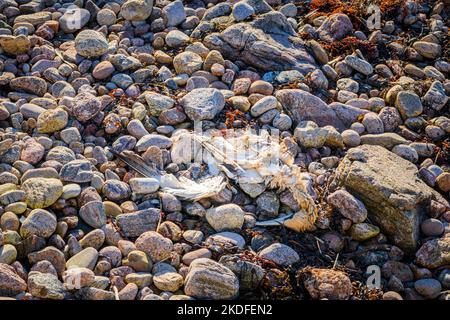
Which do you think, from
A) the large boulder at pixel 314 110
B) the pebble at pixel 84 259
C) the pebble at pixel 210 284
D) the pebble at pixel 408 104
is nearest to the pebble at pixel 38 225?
the pebble at pixel 84 259

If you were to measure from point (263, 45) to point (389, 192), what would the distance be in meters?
2.07

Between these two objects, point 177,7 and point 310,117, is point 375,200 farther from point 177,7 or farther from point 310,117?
point 177,7

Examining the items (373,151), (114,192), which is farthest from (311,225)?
(114,192)

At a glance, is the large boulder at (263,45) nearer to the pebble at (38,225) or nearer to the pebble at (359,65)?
the pebble at (359,65)

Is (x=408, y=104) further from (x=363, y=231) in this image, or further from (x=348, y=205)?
(x=363, y=231)

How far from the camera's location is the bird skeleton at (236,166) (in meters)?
3.88

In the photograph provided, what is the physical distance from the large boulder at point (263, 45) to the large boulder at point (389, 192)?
4.48 feet

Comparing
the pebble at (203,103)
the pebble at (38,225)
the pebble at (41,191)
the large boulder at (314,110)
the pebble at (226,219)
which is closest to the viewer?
the pebble at (38,225)

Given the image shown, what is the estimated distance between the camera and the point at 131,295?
328 cm

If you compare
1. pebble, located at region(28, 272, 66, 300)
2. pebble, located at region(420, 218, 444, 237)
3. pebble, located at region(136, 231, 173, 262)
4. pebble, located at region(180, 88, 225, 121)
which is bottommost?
pebble, located at region(28, 272, 66, 300)

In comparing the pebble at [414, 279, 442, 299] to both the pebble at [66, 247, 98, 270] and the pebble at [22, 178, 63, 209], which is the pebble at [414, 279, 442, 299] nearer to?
the pebble at [66, 247, 98, 270]

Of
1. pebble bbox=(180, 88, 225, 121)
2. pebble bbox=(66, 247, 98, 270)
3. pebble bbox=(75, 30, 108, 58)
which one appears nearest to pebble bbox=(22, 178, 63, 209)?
pebble bbox=(66, 247, 98, 270)

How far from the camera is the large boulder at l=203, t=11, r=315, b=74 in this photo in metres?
5.04

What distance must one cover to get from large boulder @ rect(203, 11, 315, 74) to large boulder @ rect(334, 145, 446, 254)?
4.48 feet
